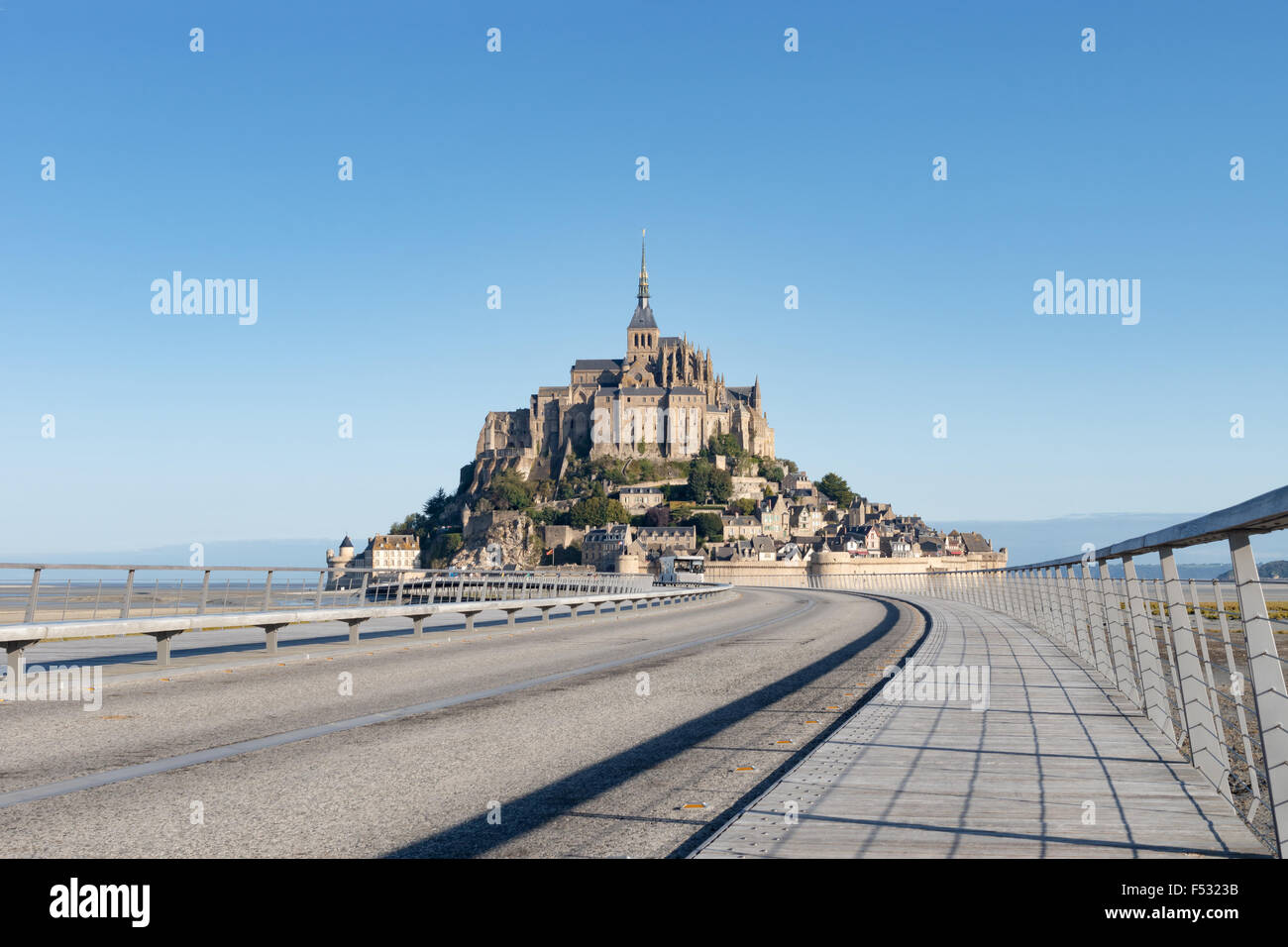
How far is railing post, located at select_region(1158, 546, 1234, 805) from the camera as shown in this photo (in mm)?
7074

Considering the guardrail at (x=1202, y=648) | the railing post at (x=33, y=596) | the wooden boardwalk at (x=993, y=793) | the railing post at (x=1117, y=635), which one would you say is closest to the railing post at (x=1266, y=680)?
the guardrail at (x=1202, y=648)

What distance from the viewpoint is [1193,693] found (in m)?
7.45

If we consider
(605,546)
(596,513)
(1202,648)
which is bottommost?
(605,546)

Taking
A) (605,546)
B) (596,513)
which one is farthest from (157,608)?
(596,513)

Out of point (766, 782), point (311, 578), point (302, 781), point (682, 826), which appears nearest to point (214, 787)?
point (302, 781)

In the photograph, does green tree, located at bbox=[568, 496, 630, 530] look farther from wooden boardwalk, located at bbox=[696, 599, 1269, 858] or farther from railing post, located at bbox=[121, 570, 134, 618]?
wooden boardwalk, located at bbox=[696, 599, 1269, 858]

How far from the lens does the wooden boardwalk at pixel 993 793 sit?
553 cm

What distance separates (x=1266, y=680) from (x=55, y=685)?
12.3 meters

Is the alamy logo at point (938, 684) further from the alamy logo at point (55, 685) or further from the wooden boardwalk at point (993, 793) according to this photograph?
the alamy logo at point (55, 685)

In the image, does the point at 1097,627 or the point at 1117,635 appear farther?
the point at 1097,627

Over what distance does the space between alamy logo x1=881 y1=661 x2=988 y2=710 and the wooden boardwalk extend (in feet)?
1.17

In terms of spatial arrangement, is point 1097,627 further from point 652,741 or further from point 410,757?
point 410,757
